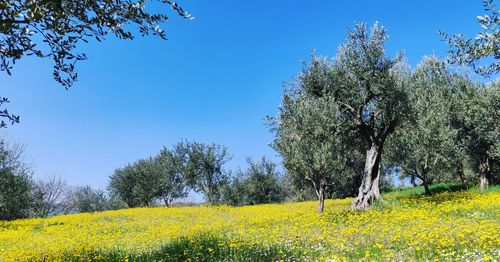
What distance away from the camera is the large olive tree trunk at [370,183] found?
88.0ft

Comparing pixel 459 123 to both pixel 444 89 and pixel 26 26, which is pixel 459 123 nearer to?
pixel 444 89

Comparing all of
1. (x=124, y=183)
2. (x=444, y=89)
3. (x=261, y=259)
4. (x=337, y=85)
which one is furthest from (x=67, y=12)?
(x=124, y=183)

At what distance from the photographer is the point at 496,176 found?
4416 cm

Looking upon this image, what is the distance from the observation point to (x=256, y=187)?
205 ft

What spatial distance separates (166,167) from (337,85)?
43048 mm

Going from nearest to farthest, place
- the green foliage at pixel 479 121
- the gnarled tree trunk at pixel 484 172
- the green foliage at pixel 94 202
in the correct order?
the green foliage at pixel 479 121
the gnarled tree trunk at pixel 484 172
the green foliage at pixel 94 202

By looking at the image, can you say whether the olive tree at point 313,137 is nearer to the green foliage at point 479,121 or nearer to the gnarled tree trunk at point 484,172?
the green foliage at point 479,121

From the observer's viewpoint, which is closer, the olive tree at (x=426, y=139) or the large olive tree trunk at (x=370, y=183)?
the large olive tree trunk at (x=370, y=183)

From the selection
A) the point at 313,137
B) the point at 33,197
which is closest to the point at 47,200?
the point at 33,197

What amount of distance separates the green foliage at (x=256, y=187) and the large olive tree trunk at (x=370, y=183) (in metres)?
35.9

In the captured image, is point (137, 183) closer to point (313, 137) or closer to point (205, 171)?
point (205, 171)

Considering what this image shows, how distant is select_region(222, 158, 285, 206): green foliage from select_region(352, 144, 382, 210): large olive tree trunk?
118 feet


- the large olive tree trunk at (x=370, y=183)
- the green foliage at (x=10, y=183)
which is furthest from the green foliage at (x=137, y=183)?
the large olive tree trunk at (x=370, y=183)

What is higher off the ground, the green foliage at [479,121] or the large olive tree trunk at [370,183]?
the green foliage at [479,121]
